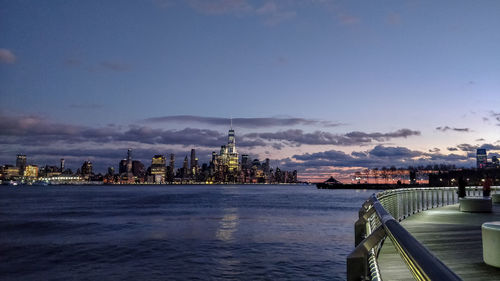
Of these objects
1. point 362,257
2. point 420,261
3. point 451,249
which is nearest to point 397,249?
point 420,261

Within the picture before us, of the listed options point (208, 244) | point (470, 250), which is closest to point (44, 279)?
point (208, 244)

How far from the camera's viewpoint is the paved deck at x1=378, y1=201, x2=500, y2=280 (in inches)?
265

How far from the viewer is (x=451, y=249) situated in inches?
352

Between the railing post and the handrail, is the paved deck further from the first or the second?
the handrail

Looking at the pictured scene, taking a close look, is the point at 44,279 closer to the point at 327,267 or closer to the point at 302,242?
the point at 327,267

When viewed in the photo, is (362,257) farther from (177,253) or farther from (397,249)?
(177,253)

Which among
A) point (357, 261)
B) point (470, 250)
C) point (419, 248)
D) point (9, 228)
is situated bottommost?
point (9, 228)

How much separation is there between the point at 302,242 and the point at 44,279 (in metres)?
16.0

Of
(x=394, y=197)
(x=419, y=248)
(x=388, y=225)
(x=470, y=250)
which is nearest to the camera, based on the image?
(x=419, y=248)

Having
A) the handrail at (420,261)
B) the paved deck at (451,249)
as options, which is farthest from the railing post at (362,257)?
the paved deck at (451,249)

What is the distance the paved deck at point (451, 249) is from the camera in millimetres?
6742

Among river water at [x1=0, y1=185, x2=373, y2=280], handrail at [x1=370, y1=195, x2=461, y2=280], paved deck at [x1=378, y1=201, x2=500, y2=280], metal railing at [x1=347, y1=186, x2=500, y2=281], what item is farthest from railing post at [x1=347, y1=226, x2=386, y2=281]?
river water at [x1=0, y1=185, x2=373, y2=280]

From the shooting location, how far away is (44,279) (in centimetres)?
1845

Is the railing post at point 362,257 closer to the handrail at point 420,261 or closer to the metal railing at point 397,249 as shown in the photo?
the metal railing at point 397,249
